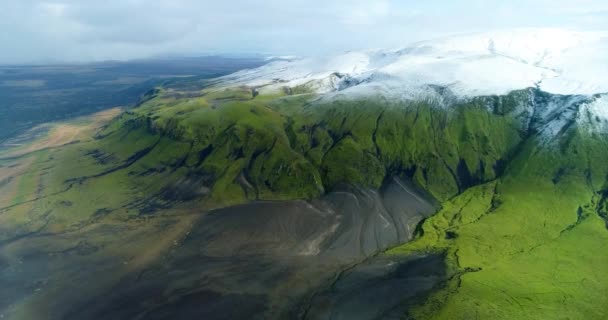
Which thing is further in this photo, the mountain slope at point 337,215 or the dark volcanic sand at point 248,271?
the mountain slope at point 337,215

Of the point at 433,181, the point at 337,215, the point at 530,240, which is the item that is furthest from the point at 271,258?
the point at 433,181

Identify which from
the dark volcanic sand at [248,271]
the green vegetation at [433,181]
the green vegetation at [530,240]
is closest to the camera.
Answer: the green vegetation at [530,240]

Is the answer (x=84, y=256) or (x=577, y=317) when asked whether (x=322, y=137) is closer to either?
(x=84, y=256)

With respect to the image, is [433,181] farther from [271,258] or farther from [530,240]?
[271,258]

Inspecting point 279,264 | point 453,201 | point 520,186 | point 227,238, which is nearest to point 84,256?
point 227,238

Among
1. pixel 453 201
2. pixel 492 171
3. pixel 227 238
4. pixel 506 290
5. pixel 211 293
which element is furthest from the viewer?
pixel 492 171

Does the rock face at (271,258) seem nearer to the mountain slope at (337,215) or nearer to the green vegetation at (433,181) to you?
the mountain slope at (337,215)

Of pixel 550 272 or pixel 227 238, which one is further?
pixel 227 238

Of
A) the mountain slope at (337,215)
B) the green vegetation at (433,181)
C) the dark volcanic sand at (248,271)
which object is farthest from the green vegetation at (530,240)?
the dark volcanic sand at (248,271)
